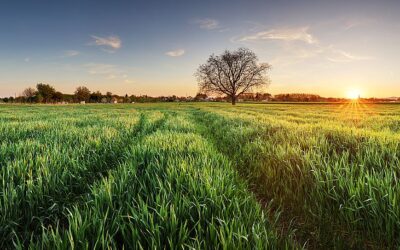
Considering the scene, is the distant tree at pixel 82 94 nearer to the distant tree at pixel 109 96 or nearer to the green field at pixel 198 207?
the distant tree at pixel 109 96

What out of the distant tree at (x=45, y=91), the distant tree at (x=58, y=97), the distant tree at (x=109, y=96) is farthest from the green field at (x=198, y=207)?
the distant tree at (x=109, y=96)

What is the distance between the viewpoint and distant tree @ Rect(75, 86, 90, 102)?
15010 cm

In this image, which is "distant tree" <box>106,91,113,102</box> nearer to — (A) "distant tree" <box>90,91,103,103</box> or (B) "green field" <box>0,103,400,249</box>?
(A) "distant tree" <box>90,91,103,103</box>

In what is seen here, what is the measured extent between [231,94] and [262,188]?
5649cm

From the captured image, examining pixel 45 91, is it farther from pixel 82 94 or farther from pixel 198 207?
pixel 198 207

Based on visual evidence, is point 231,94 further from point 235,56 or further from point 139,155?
point 139,155

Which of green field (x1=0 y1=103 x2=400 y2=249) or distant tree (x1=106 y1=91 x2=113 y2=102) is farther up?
distant tree (x1=106 y1=91 x2=113 y2=102)

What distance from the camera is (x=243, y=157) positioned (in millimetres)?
5137

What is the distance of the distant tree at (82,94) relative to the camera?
15010 cm

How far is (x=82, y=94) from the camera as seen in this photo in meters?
153

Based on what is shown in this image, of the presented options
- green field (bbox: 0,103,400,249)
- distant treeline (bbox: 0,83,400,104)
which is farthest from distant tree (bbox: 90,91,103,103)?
green field (bbox: 0,103,400,249)

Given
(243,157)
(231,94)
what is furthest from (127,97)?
(243,157)

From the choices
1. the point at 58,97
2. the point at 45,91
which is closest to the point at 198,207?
the point at 45,91

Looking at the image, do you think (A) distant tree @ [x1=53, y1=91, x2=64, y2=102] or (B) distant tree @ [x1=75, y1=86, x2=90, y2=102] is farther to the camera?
(B) distant tree @ [x1=75, y1=86, x2=90, y2=102]
